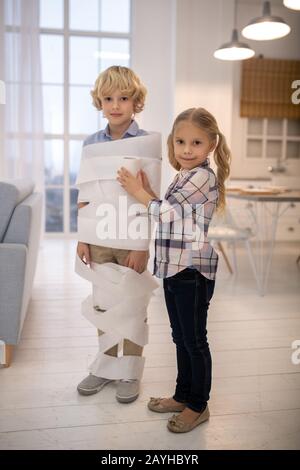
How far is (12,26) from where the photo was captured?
4.38m

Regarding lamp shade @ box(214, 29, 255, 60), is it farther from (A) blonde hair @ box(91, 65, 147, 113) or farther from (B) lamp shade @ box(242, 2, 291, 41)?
(A) blonde hair @ box(91, 65, 147, 113)

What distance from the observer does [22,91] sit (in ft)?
14.5

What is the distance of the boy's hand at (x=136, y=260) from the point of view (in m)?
1.38

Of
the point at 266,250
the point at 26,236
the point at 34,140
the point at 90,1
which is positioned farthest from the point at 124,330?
the point at 90,1

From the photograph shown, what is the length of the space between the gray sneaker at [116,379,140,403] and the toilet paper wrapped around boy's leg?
2 centimetres

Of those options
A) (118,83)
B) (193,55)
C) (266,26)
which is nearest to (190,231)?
(118,83)

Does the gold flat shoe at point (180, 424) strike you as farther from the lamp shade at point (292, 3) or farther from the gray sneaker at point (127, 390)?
the lamp shade at point (292, 3)

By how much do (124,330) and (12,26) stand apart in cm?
395

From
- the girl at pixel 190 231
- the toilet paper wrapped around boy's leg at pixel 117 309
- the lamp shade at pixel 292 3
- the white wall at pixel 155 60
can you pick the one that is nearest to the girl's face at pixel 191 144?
the girl at pixel 190 231

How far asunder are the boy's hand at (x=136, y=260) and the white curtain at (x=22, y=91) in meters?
3.33

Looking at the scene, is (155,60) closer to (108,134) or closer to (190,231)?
(108,134)

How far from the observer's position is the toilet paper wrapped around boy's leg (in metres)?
1.40

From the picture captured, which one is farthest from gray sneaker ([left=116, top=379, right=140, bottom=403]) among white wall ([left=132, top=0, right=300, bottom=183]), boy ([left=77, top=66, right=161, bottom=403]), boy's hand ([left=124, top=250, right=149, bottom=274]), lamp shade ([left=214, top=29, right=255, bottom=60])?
white wall ([left=132, top=0, right=300, bottom=183])

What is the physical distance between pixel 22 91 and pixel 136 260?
11.8 feet
